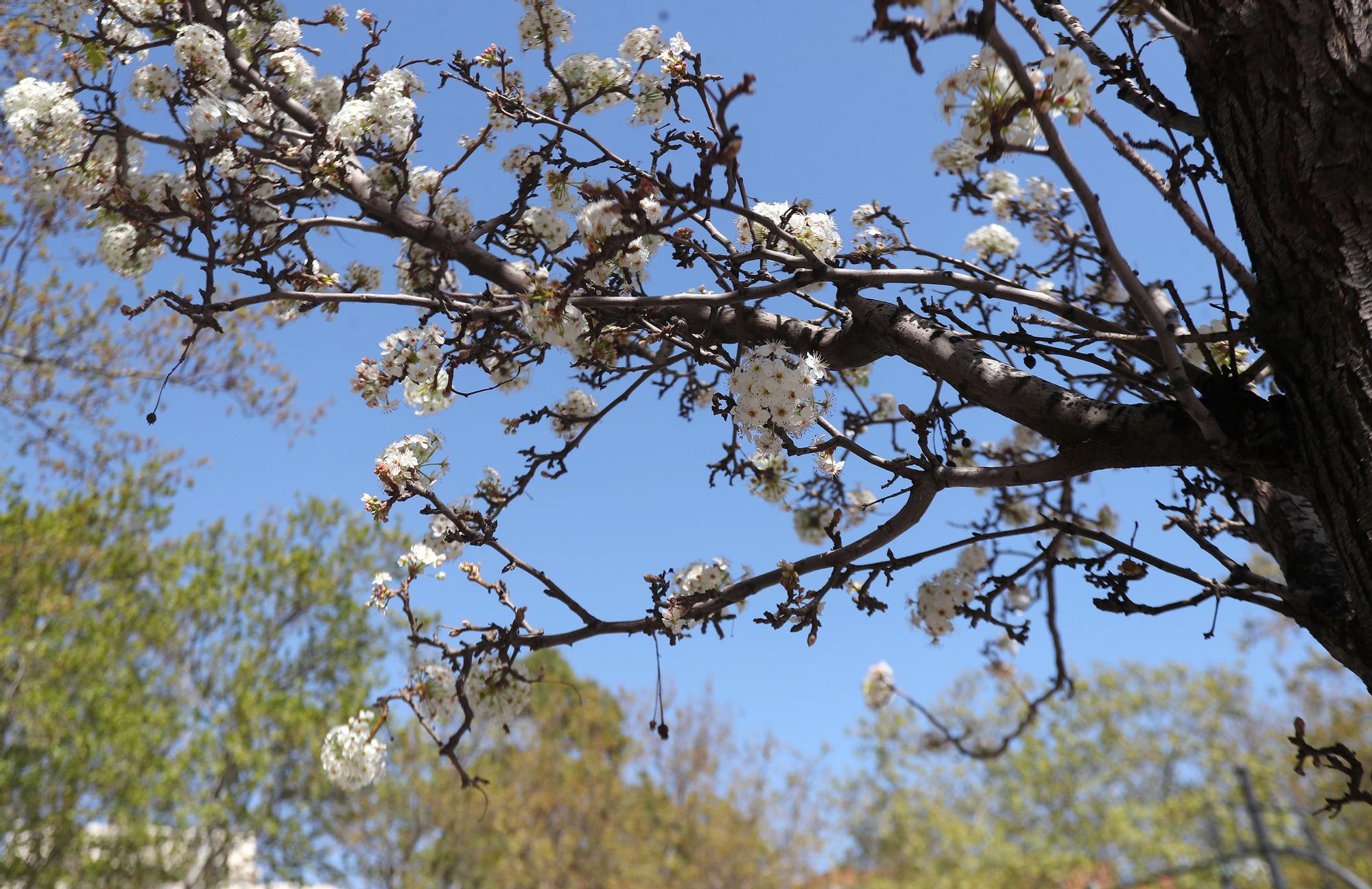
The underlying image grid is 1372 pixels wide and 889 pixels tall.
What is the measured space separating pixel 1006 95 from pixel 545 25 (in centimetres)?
210

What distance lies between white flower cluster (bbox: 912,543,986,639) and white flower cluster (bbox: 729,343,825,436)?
82cm

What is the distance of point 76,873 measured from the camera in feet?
33.8

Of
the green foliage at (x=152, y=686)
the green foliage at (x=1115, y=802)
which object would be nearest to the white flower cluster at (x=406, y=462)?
the green foliage at (x=152, y=686)

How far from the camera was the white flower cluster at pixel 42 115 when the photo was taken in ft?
10.6

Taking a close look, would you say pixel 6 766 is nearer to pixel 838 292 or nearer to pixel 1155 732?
pixel 838 292

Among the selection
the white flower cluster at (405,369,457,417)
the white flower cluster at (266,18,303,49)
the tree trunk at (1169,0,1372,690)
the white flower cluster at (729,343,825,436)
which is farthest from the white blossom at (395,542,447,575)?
the tree trunk at (1169,0,1372,690)

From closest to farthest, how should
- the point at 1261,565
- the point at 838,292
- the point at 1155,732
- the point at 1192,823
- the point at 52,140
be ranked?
1. the point at 838,292
2. the point at 52,140
3. the point at 1261,565
4. the point at 1192,823
5. the point at 1155,732

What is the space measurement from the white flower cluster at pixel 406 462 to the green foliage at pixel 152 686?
32.4 feet

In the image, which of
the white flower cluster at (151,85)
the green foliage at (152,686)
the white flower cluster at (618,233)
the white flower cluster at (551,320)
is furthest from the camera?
the green foliage at (152,686)

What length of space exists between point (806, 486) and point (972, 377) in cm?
163

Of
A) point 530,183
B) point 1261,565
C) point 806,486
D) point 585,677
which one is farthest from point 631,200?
point 585,677

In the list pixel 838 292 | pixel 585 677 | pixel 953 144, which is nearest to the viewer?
pixel 838 292

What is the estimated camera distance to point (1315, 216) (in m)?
1.79

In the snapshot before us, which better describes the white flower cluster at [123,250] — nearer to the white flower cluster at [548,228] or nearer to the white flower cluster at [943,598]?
the white flower cluster at [548,228]
